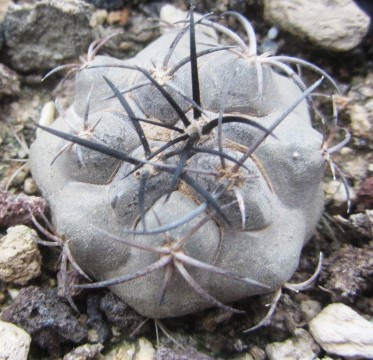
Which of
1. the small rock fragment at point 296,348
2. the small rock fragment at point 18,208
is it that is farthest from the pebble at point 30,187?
the small rock fragment at point 296,348

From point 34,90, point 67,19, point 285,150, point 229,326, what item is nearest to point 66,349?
point 229,326

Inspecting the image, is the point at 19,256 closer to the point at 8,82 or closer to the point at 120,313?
the point at 120,313

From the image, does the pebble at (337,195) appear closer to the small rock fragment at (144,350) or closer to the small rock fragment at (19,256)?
the small rock fragment at (144,350)

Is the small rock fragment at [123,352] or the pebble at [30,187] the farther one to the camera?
the pebble at [30,187]

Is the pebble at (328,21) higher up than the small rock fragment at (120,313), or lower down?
higher up

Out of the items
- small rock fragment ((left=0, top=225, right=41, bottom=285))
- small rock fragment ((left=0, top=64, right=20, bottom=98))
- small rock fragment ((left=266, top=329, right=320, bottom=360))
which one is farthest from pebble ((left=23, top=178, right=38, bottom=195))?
small rock fragment ((left=266, top=329, right=320, bottom=360))
